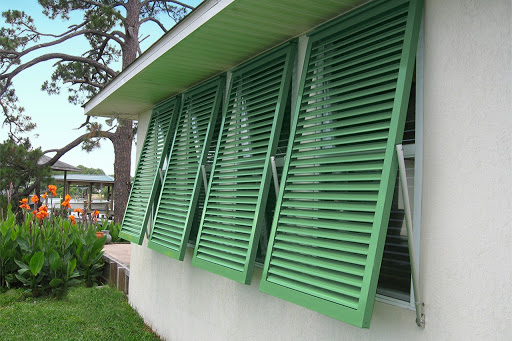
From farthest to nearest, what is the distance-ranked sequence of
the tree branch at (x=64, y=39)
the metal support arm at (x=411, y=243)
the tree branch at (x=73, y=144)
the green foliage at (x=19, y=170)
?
the tree branch at (x=73, y=144)
the tree branch at (x=64, y=39)
the green foliage at (x=19, y=170)
the metal support arm at (x=411, y=243)

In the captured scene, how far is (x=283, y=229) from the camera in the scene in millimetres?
3104

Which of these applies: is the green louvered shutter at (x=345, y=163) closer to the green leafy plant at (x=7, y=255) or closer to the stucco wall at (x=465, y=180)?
the stucco wall at (x=465, y=180)

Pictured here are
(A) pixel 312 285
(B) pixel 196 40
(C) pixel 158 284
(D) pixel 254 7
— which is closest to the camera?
(A) pixel 312 285

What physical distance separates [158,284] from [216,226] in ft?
7.92

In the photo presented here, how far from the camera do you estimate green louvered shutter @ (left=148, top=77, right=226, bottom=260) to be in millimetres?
4664

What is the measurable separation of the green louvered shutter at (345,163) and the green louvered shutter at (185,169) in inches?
62.7

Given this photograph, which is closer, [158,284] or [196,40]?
[196,40]

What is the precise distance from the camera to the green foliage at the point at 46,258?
749 cm

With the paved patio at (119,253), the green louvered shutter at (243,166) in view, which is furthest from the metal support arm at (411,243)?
the paved patio at (119,253)

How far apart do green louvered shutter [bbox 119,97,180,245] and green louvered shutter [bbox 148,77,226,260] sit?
40cm

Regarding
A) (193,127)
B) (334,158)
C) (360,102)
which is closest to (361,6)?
(360,102)

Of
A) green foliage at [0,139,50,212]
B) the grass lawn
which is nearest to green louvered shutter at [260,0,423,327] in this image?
the grass lawn

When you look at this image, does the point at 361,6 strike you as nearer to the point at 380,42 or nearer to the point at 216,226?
the point at 380,42

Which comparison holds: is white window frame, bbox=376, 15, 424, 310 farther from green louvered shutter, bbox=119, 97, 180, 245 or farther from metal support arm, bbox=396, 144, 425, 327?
green louvered shutter, bbox=119, 97, 180, 245
